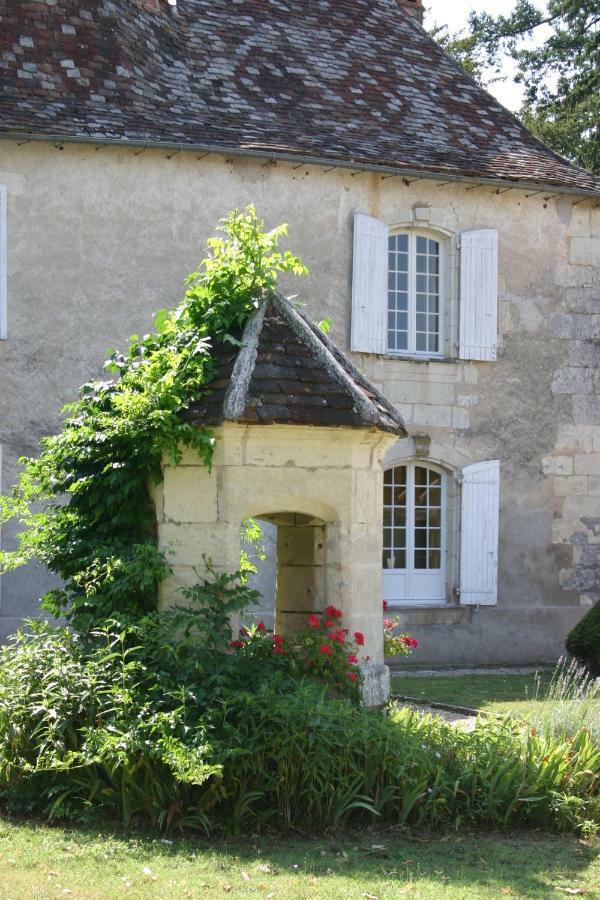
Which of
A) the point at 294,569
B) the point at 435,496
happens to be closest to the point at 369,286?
the point at 435,496

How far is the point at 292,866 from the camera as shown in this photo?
5738 millimetres

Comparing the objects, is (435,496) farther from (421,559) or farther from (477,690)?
(477,690)

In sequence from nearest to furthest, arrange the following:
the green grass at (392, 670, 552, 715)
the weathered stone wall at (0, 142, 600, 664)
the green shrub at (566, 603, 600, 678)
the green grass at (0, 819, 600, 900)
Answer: the green grass at (0, 819, 600, 900), the green grass at (392, 670, 552, 715), the green shrub at (566, 603, 600, 678), the weathered stone wall at (0, 142, 600, 664)

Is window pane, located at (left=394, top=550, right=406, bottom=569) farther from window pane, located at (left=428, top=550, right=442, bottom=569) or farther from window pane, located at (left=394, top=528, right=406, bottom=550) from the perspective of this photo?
window pane, located at (left=428, top=550, right=442, bottom=569)

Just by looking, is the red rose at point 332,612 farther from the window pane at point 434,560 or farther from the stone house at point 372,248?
the window pane at point 434,560

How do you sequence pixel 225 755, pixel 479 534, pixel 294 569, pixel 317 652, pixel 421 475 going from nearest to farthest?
pixel 225 755, pixel 317 652, pixel 294 569, pixel 479 534, pixel 421 475

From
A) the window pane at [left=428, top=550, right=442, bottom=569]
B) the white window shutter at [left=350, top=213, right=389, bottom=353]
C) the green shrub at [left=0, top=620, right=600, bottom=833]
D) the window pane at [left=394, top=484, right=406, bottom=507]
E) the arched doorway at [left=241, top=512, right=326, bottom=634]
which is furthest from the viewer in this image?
the window pane at [left=428, top=550, right=442, bottom=569]

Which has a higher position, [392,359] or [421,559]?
[392,359]

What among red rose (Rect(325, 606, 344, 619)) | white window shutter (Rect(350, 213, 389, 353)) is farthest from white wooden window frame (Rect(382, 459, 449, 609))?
red rose (Rect(325, 606, 344, 619))

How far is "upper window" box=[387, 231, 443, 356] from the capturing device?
14.7m

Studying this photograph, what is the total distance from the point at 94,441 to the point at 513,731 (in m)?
2.93

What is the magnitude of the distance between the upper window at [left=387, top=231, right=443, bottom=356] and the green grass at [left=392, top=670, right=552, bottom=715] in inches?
154

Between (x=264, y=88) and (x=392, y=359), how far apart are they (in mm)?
3413

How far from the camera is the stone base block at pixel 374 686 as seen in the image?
24.1 feet
